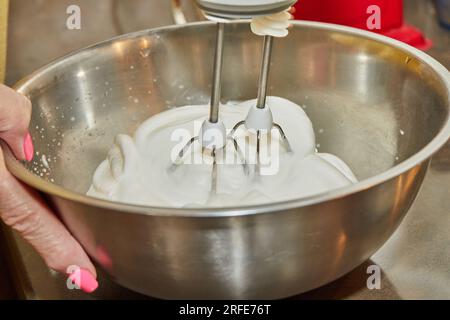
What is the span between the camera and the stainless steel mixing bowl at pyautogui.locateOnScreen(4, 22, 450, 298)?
431mm

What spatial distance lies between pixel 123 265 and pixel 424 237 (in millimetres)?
309

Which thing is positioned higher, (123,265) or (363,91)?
(363,91)

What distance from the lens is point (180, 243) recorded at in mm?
435

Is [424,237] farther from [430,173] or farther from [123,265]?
[123,265]

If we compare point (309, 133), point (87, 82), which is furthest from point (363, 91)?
point (87, 82)

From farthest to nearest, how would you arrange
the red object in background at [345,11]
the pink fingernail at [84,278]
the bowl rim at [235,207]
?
the red object in background at [345,11] < the pink fingernail at [84,278] < the bowl rim at [235,207]

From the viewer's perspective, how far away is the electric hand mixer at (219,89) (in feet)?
1.45

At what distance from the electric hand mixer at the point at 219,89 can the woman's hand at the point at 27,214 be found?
15 centimetres

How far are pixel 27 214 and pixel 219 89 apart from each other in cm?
19

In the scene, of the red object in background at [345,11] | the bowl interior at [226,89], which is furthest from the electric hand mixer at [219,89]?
the red object in background at [345,11]

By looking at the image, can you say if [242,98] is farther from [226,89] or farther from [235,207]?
[235,207]

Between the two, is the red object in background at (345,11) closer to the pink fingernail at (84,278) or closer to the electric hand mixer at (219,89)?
the electric hand mixer at (219,89)

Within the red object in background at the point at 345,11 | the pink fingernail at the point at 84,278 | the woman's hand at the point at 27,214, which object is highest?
the red object in background at the point at 345,11

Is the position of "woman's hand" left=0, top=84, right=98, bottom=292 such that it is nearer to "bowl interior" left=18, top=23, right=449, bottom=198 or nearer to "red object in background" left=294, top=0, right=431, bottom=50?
"bowl interior" left=18, top=23, right=449, bottom=198
